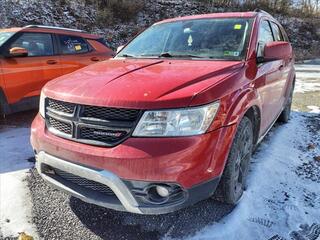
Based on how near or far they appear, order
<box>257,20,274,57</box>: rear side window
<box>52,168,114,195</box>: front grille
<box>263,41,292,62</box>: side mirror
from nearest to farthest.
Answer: <box>52,168,114,195</box>: front grille → <box>263,41,292,62</box>: side mirror → <box>257,20,274,57</box>: rear side window

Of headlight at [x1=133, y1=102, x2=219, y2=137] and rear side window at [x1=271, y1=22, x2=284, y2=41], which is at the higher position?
rear side window at [x1=271, y1=22, x2=284, y2=41]

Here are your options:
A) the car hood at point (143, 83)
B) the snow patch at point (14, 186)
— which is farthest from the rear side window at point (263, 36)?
the snow patch at point (14, 186)

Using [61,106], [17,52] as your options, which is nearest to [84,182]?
[61,106]

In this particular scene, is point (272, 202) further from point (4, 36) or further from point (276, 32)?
point (4, 36)

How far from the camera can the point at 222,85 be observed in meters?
2.59

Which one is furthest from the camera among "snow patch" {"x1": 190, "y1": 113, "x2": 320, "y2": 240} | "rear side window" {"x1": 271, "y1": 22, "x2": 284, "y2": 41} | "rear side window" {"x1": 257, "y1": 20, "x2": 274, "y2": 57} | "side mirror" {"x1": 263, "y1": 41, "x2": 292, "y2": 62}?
"rear side window" {"x1": 271, "y1": 22, "x2": 284, "y2": 41}

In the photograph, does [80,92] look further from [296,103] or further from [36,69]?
[296,103]

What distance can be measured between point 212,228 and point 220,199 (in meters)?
0.28

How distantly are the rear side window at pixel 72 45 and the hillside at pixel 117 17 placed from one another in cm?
838

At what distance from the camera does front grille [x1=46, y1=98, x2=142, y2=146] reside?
2350 millimetres

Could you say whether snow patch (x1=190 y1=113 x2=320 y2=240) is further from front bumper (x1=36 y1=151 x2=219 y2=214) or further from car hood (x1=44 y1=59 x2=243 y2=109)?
car hood (x1=44 y1=59 x2=243 y2=109)

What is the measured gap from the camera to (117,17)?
55.9 ft

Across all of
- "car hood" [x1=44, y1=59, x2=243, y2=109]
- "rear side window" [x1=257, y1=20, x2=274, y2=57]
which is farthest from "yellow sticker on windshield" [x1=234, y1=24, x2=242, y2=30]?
"car hood" [x1=44, y1=59, x2=243, y2=109]

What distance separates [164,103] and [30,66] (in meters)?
3.89
